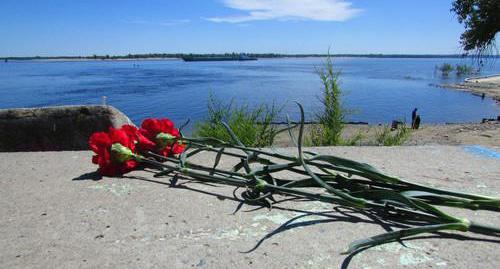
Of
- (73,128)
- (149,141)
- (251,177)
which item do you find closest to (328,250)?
(251,177)

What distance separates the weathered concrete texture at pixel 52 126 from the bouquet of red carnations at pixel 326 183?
5.71ft

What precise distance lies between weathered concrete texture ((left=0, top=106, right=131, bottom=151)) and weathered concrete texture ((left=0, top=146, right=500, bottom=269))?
1.60m

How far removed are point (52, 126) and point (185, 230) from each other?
9.04 ft

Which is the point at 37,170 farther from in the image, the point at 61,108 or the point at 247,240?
the point at 61,108

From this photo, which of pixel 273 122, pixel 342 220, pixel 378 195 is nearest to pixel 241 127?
pixel 273 122

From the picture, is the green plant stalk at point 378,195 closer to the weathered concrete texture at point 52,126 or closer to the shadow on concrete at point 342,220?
the shadow on concrete at point 342,220

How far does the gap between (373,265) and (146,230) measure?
0.74m

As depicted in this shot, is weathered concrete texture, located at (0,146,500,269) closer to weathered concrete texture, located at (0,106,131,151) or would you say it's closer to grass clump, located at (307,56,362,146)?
weathered concrete texture, located at (0,106,131,151)

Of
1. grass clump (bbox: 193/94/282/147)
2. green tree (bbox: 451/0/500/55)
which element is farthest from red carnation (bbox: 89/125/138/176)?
green tree (bbox: 451/0/500/55)

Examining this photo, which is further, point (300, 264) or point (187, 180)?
point (187, 180)

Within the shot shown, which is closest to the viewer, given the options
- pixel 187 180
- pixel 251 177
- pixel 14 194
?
pixel 251 177

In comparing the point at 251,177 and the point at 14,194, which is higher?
the point at 251,177

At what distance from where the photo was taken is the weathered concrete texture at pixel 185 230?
117 cm

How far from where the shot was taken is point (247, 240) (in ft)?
4.28
